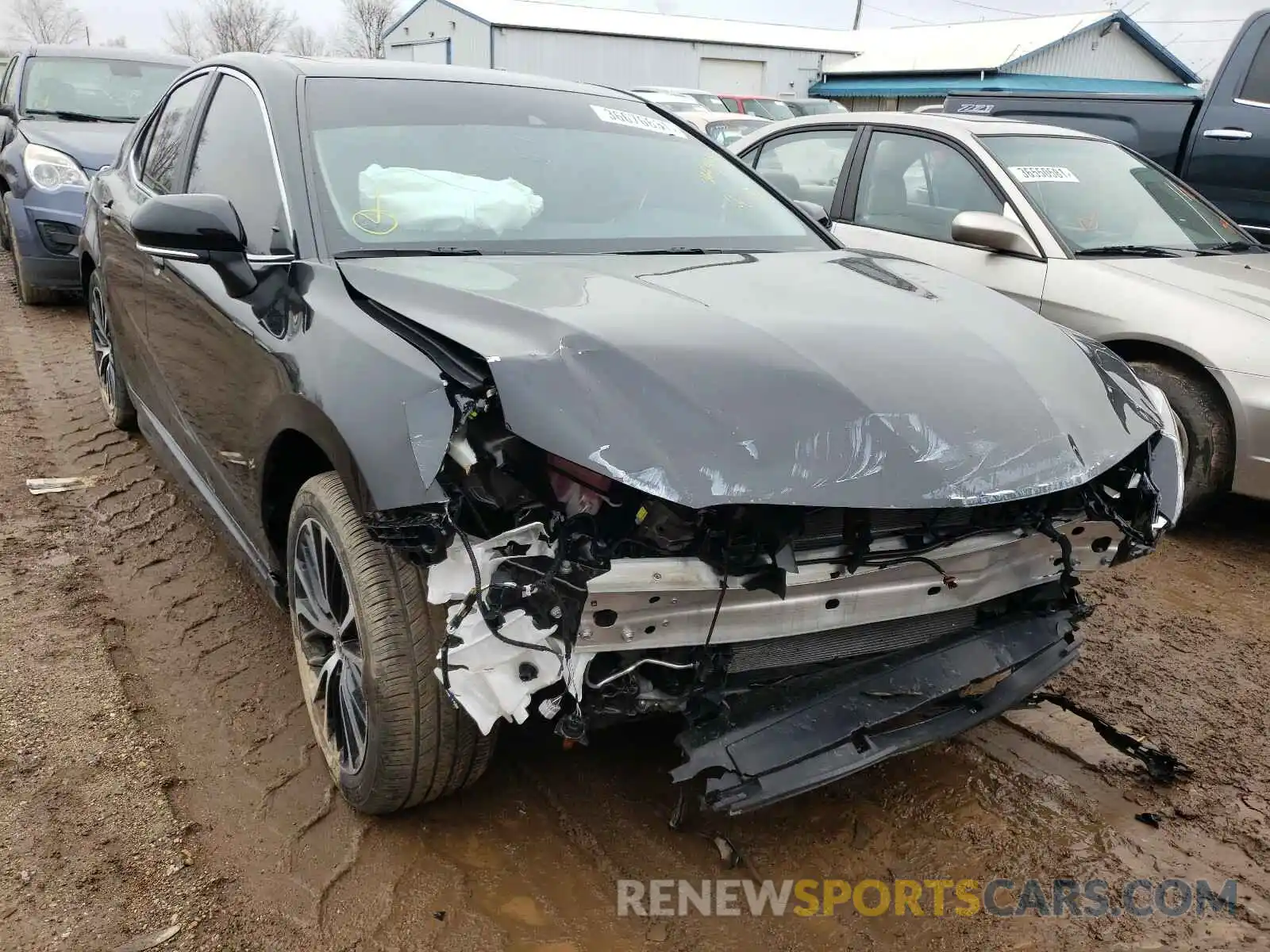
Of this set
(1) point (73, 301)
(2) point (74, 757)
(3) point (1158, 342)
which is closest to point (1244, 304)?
(3) point (1158, 342)

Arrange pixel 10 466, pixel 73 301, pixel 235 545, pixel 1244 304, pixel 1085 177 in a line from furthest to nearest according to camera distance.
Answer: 1. pixel 73 301
2. pixel 1085 177
3. pixel 10 466
4. pixel 1244 304
5. pixel 235 545

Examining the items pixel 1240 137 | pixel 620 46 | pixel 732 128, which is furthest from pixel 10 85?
pixel 620 46

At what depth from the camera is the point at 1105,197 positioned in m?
4.95

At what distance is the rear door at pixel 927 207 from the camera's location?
186 inches

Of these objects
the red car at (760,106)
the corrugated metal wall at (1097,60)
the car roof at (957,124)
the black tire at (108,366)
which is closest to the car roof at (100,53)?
the black tire at (108,366)

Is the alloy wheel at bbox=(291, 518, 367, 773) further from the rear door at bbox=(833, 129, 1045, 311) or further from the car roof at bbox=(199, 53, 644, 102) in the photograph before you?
the rear door at bbox=(833, 129, 1045, 311)

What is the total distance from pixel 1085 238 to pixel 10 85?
28.9ft

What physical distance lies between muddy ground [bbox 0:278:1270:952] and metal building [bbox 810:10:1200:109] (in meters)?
29.6

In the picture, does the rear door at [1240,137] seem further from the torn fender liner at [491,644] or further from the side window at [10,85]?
the side window at [10,85]

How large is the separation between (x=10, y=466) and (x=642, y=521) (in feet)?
12.6

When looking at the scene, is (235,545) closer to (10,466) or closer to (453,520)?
(453,520)

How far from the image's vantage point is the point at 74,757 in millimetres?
2535

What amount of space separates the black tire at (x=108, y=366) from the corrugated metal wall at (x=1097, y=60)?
3115 cm

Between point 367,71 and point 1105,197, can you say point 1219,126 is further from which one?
point 367,71
